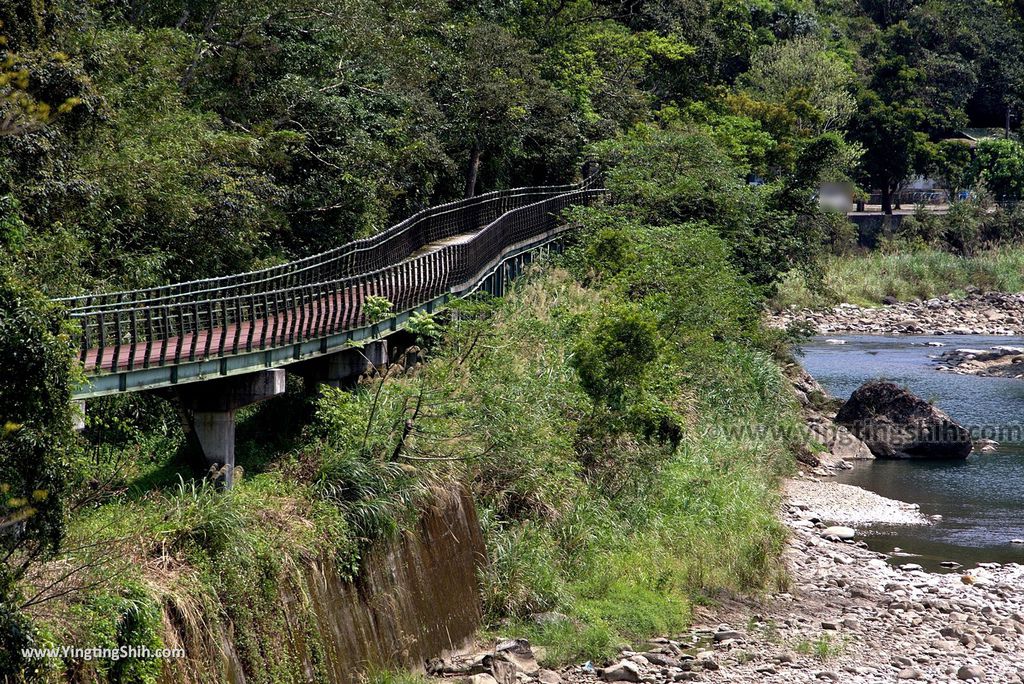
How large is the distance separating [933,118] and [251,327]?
6788 centimetres

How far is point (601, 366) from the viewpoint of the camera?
75.9 ft

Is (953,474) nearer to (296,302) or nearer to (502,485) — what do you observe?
(502,485)

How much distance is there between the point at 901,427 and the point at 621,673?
19985mm

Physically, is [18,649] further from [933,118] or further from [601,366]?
[933,118]

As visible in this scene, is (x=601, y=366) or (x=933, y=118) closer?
(x=601, y=366)

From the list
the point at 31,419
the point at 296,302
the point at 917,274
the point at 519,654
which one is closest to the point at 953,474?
the point at 296,302

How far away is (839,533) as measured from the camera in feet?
81.8

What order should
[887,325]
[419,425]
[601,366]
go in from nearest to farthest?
1. [419,425]
2. [601,366]
3. [887,325]

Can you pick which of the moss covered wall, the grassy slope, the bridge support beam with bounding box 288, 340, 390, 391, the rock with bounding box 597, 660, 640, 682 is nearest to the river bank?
the grassy slope

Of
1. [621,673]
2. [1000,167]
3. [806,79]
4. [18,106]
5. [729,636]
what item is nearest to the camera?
[18,106]

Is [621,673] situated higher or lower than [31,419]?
lower

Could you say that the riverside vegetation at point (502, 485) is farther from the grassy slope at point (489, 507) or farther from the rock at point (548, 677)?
the rock at point (548, 677)

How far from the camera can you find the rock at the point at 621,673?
16312 mm

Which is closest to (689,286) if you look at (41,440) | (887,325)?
(41,440)
